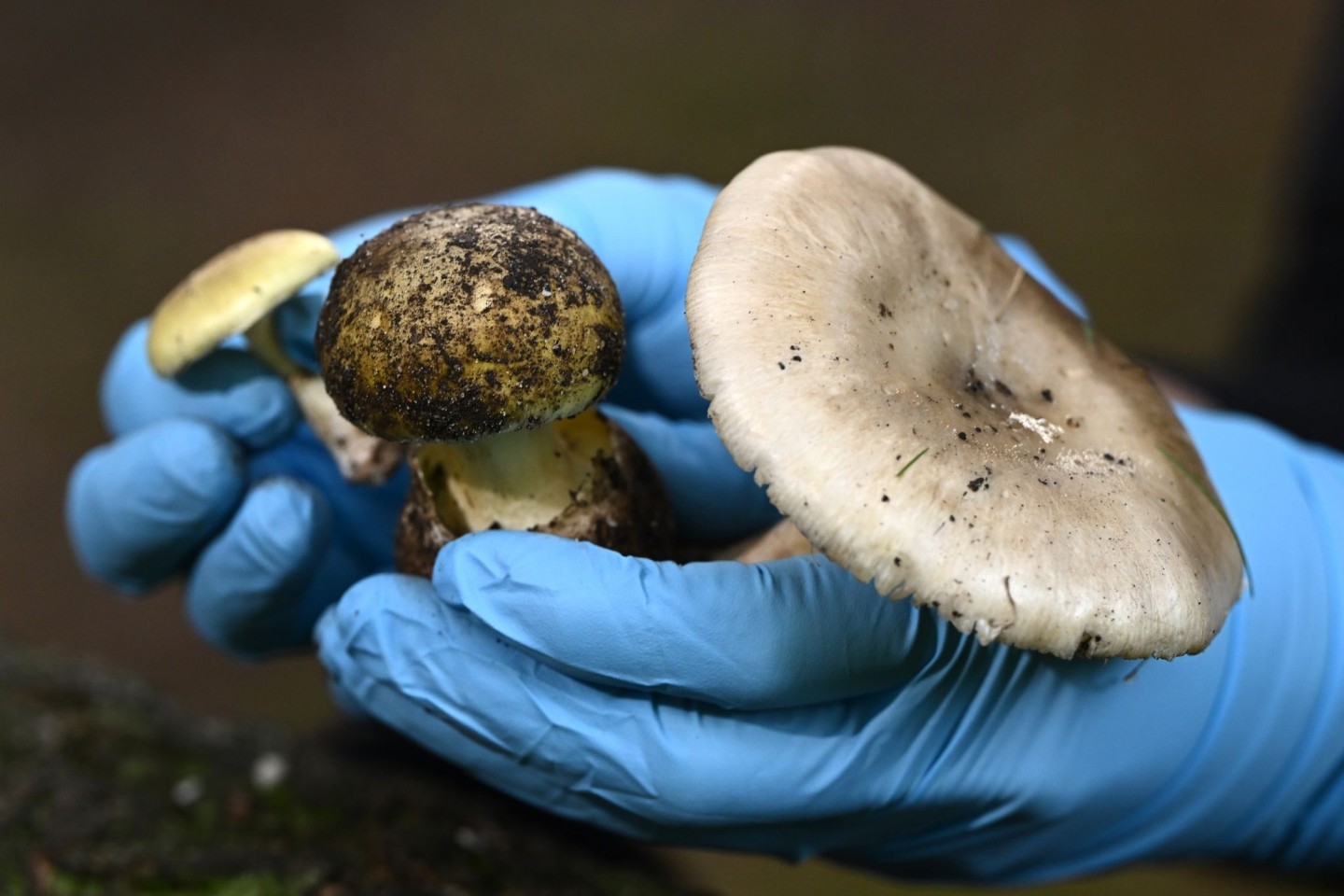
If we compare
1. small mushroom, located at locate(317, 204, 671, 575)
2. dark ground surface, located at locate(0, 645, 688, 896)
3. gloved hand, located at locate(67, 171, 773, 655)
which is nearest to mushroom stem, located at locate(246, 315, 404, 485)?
gloved hand, located at locate(67, 171, 773, 655)

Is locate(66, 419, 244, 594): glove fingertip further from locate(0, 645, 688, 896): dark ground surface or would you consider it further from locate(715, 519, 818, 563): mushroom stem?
locate(715, 519, 818, 563): mushroom stem

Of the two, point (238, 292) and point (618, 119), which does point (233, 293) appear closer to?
point (238, 292)

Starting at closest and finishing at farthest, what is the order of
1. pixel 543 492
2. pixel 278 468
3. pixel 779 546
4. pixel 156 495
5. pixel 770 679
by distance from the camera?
1. pixel 770 679
2. pixel 543 492
3. pixel 779 546
4. pixel 156 495
5. pixel 278 468

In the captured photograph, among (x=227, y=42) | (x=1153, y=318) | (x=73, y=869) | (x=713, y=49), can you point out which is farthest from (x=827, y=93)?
(x=73, y=869)

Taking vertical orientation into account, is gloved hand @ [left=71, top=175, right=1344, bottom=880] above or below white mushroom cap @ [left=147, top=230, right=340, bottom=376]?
below

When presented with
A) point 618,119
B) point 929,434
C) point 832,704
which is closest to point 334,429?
point 832,704

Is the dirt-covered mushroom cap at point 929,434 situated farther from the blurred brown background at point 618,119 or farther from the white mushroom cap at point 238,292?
the blurred brown background at point 618,119

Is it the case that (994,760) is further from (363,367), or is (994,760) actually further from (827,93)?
(827,93)
